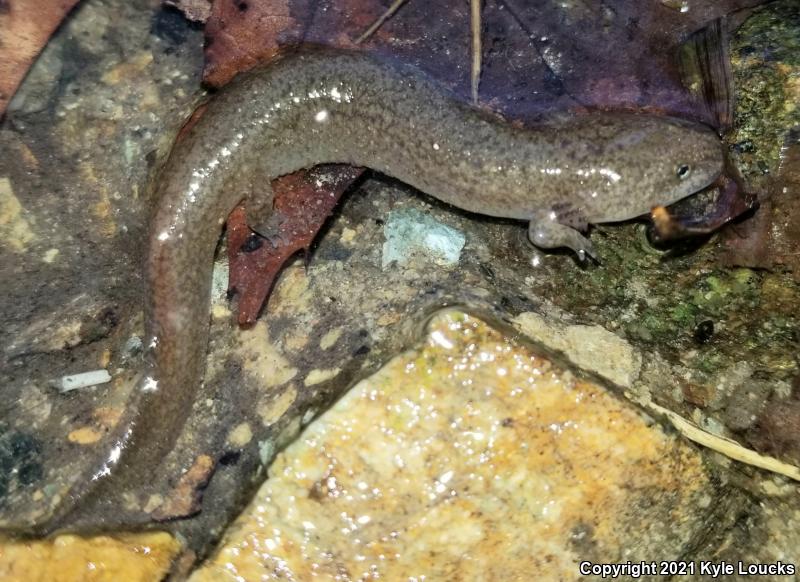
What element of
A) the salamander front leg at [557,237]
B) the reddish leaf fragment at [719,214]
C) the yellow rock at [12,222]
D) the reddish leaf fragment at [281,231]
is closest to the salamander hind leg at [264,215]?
the reddish leaf fragment at [281,231]

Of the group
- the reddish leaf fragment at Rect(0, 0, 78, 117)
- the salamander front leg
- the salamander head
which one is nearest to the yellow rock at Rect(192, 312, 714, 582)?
the salamander front leg

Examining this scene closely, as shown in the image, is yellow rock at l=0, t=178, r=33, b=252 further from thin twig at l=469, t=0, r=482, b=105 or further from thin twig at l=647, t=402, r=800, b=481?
thin twig at l=647, t=402, r=800, b=481

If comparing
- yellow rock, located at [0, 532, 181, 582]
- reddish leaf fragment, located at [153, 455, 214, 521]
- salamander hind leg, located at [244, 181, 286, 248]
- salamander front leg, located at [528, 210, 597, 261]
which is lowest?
yellow rock, located at [0, 532, 181, 582]

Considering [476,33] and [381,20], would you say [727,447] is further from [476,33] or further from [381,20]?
[381,20]

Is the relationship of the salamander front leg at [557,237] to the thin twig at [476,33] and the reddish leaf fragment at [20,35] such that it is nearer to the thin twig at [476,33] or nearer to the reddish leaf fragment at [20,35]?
the thin twig at [476,33]

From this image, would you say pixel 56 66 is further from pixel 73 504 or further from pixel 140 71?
pixel 73 504

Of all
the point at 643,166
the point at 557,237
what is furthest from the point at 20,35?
the point at 643,166
